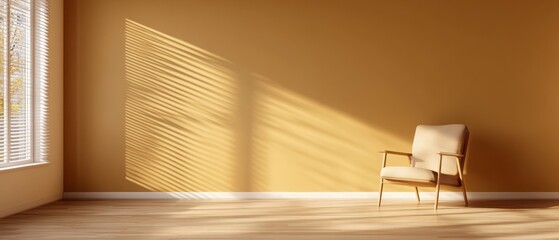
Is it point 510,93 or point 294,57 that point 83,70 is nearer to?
point 294,57

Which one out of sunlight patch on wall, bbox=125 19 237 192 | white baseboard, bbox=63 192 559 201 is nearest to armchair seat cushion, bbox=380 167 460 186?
white baseboard, bbox=63 192 559 201

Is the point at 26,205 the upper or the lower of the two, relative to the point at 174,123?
lower

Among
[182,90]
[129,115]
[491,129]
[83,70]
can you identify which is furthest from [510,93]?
[83,70]

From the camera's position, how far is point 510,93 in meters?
7.18

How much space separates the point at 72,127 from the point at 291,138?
2308 mm

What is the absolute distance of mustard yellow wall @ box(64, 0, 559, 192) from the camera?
7191 millimetres

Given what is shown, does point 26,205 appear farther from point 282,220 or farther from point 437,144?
point 437,144

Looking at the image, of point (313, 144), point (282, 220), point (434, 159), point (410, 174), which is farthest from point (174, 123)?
point (434, 159)

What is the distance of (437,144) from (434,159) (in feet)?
0.49

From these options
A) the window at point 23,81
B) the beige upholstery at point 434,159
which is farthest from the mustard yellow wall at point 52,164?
the beige upholstery at point 434,159

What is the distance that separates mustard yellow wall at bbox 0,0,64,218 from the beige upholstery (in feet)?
10.7

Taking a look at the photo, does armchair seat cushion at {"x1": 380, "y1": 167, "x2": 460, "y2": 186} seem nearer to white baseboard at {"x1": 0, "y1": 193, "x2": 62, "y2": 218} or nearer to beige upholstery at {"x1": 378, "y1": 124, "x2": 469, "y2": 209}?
beige upholstery at {"x1": 378, "y1": 124, "x2": 469, "y2": 209}

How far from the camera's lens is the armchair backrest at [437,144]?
6.64 meters

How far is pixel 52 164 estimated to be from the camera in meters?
6.88
